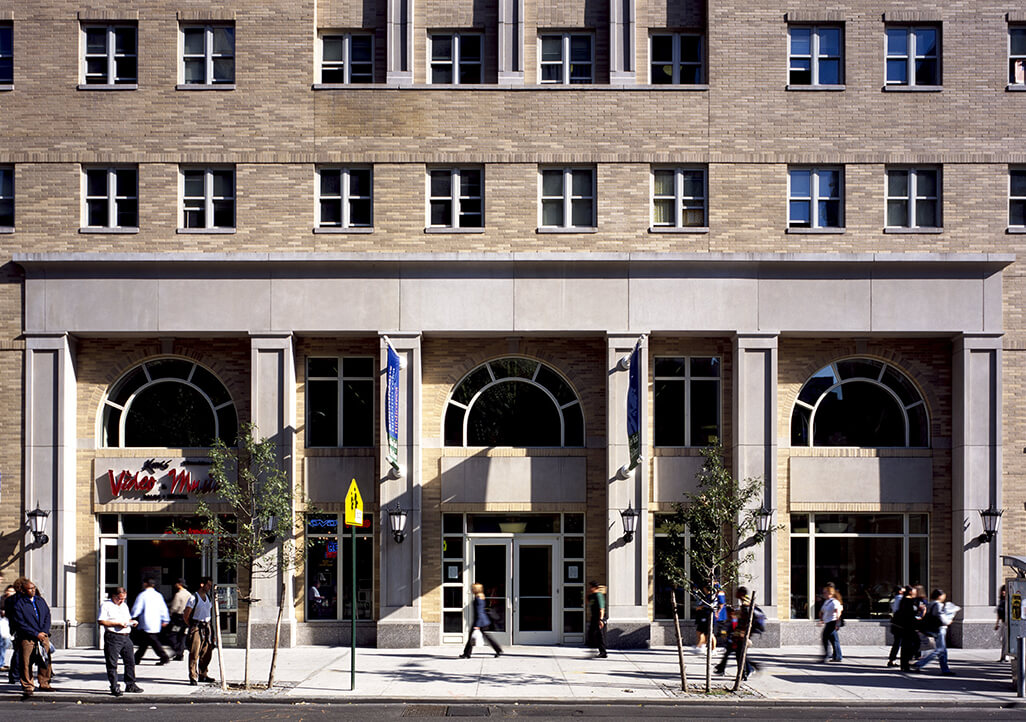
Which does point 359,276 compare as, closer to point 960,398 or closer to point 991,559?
point 960,398

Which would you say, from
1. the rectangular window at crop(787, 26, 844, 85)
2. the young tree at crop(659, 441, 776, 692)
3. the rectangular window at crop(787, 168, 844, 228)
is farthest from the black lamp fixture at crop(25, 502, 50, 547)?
the rectangular window at crop(787, 26, 844, 85)

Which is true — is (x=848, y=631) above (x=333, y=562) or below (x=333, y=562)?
below

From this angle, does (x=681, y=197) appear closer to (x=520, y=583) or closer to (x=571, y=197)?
(x=571, y=197)

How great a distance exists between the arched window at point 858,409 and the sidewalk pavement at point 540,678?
15.5 ft

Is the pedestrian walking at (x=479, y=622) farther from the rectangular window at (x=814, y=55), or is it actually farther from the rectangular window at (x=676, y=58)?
the rectangular window at (x=814, y=55)

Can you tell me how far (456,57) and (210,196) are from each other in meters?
6.54

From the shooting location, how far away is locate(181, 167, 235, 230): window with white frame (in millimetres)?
23594

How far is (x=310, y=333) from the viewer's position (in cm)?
2312

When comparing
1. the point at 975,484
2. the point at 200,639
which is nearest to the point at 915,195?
the point at 975,484

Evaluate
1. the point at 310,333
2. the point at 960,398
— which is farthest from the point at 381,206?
the point at 960,398

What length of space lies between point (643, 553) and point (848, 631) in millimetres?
5004

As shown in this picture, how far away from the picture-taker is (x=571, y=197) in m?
23.6

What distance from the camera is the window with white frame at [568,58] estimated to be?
2402 cm

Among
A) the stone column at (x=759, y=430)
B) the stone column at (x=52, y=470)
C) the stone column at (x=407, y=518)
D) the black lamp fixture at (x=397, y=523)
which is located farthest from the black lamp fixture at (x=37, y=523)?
A: the stone column at (x=759, y=430)
